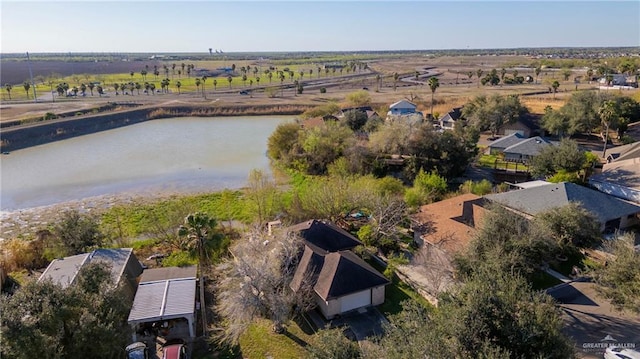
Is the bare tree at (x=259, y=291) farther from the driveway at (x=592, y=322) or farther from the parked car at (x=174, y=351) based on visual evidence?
the driveway at (x=592, y=322)

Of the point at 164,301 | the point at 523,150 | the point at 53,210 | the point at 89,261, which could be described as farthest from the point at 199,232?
the point at 523,150

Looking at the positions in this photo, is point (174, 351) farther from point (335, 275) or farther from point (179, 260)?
point (179, 260)

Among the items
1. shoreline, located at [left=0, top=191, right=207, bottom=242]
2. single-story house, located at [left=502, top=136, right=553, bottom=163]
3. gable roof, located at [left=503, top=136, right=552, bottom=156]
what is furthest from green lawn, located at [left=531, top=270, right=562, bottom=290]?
shoreline, located at [left=0, top=191, right=207, bottom=242]

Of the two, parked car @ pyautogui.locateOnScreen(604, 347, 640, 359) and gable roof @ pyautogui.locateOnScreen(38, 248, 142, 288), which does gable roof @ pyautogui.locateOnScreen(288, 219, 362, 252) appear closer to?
gable roof @ pyautogui.locateOnScreen(38, 248, 142, 288)

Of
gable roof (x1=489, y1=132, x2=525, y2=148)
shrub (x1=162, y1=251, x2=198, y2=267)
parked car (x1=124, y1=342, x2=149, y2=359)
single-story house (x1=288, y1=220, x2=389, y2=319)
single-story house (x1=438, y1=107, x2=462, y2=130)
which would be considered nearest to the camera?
parked car (x1=124, y1=342, x2=149, y2=359)

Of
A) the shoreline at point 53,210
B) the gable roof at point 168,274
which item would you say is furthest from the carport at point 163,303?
the shoreline at point 53,210

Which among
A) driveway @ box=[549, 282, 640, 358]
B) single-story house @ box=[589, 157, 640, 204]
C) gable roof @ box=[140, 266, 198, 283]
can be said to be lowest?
driveway @ box=[549, 282, 640, 358]

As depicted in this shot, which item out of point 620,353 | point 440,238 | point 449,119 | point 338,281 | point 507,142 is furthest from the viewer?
point 449,119
